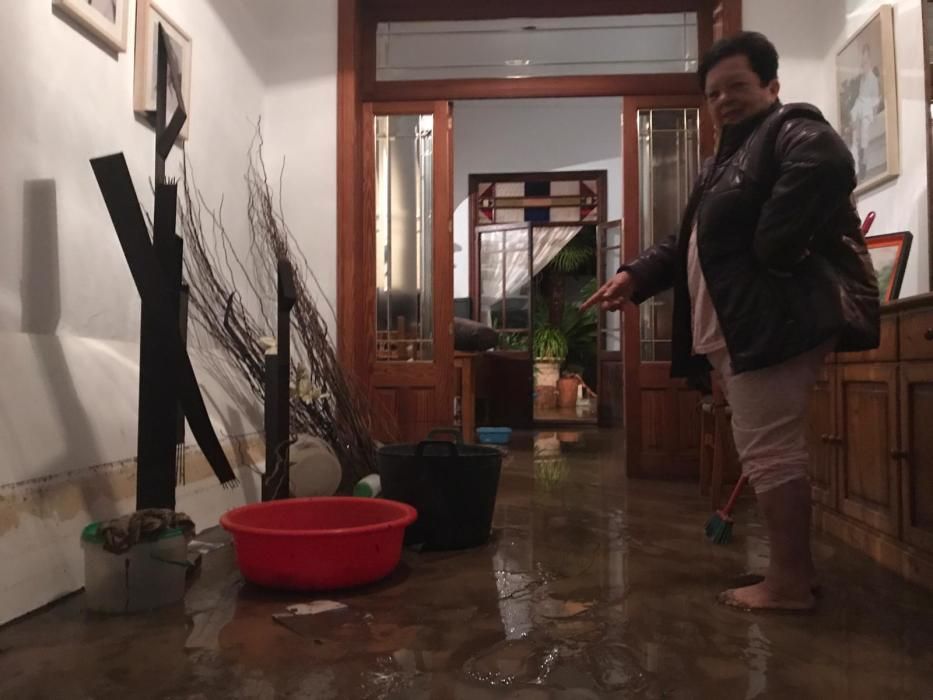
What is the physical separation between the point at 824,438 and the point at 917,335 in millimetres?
590

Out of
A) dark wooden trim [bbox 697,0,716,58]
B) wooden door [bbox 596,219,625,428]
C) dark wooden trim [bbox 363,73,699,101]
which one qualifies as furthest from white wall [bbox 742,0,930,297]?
wooden door [bbox 596,219,625,428]

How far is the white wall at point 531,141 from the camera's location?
693 cm

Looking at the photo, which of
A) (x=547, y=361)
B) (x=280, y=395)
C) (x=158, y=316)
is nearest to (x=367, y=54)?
(x=280, y=395)

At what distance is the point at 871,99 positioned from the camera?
2.74 meters

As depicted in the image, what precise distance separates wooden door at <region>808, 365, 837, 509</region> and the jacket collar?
0.92m

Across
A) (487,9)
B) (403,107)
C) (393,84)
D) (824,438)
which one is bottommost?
(824,438)

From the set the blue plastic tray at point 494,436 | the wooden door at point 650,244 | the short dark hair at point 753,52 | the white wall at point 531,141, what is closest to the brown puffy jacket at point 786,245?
the short dark hair at point 753,52

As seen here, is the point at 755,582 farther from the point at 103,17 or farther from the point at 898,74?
the point at 103,17

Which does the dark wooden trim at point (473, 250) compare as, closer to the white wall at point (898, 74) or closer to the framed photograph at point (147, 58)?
the white wall at point (898, 74)

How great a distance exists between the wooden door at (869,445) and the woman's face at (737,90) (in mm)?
795

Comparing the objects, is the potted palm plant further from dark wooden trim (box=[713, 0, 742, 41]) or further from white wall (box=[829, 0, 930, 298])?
white wall (box=[829, 0, 930, 298])

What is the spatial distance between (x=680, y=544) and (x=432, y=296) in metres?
1.83

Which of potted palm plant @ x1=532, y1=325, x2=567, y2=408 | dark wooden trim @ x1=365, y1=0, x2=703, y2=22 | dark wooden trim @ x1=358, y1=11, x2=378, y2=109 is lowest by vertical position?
Answer: potted palm plant @ x1=532, y1=325, x2=567, y2=408

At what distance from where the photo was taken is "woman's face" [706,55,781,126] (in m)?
1.59
